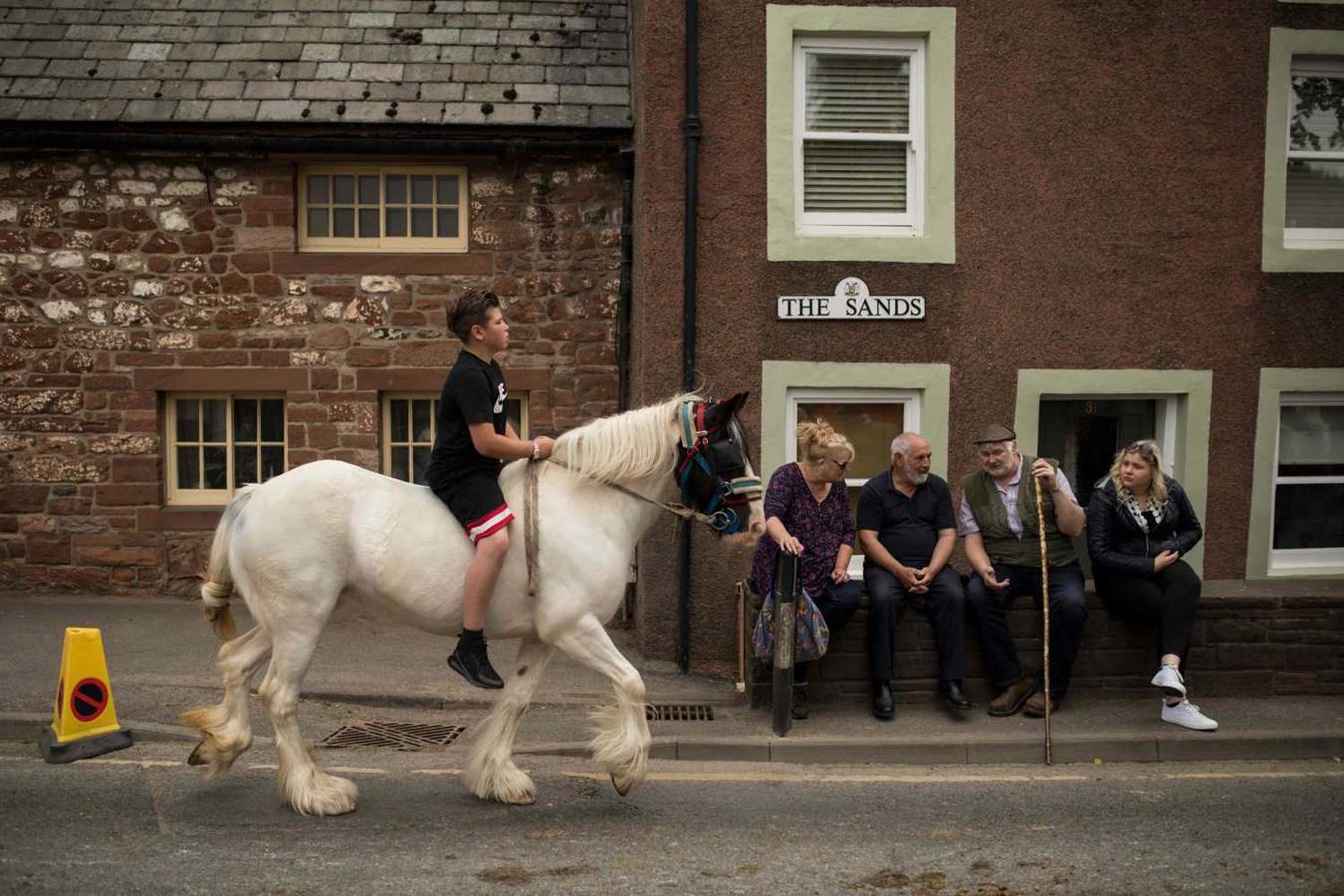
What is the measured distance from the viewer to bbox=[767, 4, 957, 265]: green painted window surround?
31.3ft

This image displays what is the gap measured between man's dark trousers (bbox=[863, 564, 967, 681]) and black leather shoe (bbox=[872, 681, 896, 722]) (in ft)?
0.17

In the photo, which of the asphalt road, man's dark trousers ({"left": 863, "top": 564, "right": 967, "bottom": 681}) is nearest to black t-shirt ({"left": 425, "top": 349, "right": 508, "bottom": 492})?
the asphalt road

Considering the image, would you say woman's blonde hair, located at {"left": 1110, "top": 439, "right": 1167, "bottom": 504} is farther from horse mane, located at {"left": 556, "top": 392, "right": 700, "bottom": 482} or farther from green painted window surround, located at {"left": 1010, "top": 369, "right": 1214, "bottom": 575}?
horse mane, located at {"left": 556, "top": 392, "right": 700, "bottom": 482}

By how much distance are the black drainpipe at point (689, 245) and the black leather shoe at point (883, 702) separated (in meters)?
1.96

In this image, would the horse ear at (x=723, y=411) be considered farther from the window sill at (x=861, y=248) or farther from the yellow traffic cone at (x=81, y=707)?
the window sill at (x=861, y=248)

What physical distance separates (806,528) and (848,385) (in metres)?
2.27

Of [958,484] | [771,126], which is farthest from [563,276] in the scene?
[958,484]

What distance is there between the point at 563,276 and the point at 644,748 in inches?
242

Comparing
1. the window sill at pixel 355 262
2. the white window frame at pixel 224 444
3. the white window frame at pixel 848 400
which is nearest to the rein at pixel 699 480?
the white window frame at pixel 848 400

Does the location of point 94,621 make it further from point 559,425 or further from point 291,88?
point 291,88

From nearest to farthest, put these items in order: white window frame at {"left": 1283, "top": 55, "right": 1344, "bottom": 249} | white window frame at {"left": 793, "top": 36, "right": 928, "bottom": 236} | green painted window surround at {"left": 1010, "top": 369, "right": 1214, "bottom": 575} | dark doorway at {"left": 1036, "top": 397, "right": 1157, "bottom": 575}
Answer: white window frame at {"left": 793, "top": 36, "right": 928, "bottom": 236}
green painted window surround at {"left": 1010, "top": 369, "right": 1214, "bottom": 575}
white window frame at {"left": 1283, "top": 55, "right": 1344, "bottom": 249}
dark doorway at {"left": 1036, "top": 397, "right": 1157, "bottom": 575}

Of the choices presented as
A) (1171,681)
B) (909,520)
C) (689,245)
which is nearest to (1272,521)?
(1171,681)

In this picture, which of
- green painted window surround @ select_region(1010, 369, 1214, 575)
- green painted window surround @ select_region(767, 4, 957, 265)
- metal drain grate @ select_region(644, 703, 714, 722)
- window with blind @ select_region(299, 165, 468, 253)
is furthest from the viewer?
window with blind @ select_region(299, 165, 468, 253)

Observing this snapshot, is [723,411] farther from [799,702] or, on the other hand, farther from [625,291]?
[625,291]
